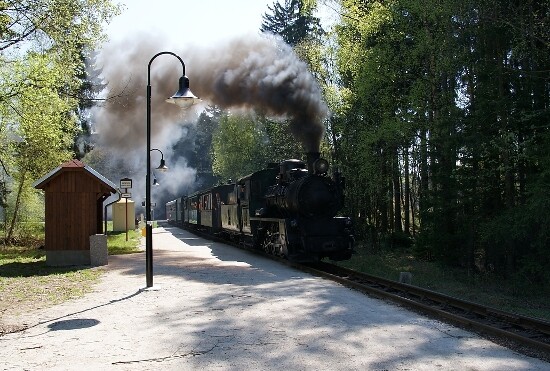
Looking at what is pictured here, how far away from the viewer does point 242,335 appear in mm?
6781

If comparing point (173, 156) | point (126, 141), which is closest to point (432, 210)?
point (126, 141)

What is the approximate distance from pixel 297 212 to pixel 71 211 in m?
5.98

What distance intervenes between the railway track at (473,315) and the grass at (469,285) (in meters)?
1.55

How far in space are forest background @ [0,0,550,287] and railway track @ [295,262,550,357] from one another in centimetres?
331

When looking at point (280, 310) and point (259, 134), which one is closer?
point (280, 310)

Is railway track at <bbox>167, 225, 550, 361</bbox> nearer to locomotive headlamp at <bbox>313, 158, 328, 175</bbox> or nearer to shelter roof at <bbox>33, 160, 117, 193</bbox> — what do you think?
locomotive headlamp at <bbox>313, 158, 328, 175</bbox>

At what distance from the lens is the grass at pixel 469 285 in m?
10.9

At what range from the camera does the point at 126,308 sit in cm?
879

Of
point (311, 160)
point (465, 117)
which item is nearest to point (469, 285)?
point (465, 117)

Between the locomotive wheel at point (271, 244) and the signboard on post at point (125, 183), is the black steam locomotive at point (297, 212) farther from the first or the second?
the signboard on post at point (125, 183)

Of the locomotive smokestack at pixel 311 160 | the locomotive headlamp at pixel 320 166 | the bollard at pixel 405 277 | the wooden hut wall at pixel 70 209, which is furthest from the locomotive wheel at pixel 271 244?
the wooden hut wall at pixel 70 209

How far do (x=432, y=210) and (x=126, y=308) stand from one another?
947cm

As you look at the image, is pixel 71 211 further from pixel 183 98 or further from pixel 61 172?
pixel 183 98

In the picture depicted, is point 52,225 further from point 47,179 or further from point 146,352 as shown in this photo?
point 146,352
